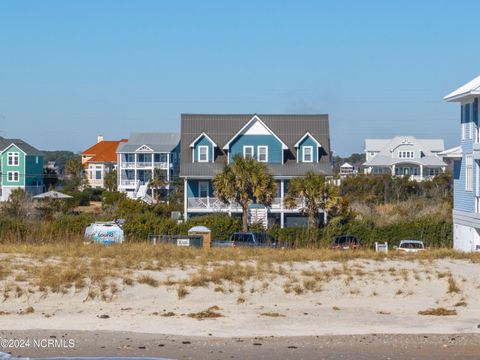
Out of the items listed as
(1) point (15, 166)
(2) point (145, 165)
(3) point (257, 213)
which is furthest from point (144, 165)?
(3) point (257, 213)

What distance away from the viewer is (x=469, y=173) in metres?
39.7

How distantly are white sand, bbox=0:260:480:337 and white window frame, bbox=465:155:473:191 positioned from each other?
1881 cm

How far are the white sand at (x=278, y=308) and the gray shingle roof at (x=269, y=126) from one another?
30.3 metres

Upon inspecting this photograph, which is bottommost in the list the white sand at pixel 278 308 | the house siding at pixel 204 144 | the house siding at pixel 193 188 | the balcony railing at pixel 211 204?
the white sand at pixel 278 308

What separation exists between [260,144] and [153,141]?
A: 32465mm

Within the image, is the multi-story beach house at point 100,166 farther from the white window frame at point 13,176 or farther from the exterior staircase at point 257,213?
the exterior staircase at point 257,213

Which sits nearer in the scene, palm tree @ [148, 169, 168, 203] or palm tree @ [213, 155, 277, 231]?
palm tree @ [213, 155, 277, 231]

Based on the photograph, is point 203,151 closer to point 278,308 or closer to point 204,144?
point 204,144

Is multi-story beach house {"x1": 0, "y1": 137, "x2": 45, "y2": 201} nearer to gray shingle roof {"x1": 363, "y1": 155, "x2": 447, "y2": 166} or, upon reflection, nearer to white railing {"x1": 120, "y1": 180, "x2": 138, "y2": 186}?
white railing {"x1": 120, "y1": 180, "x2": 138, "y2": 186}

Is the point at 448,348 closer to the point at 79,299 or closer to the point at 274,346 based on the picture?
the point at 274,346

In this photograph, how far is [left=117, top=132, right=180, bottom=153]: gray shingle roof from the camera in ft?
268

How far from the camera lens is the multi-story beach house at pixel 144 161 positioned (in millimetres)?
81125

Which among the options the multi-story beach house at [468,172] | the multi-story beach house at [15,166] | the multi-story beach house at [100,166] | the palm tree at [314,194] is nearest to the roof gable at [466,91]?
the multi-story beach house at [468,172]

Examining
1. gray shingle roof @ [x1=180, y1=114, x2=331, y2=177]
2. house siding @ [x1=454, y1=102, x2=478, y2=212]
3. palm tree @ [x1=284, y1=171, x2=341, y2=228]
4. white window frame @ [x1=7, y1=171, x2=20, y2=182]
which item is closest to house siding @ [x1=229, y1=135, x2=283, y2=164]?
gray shingle roof @ [x1=180, y1=114, x2=331, y2=177]
